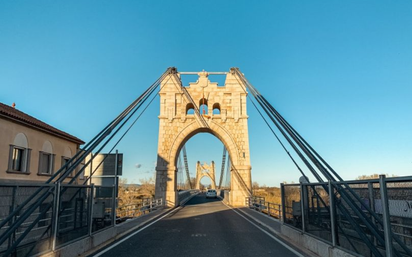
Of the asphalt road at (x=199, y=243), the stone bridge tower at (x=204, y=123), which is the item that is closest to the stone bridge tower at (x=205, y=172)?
the stone bridge tower at (x=204, y=123)

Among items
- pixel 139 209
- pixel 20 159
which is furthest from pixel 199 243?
pixel 20 159

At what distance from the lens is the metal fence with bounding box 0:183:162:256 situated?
5.45m

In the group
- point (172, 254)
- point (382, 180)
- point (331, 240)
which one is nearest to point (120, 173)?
point (172, 254)

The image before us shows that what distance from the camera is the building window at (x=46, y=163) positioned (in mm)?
19609

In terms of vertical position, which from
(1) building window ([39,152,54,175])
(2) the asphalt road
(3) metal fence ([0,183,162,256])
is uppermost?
(1) building window ([39,152,54,175])

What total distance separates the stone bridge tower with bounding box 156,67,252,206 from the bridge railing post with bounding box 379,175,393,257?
2235 centimetres

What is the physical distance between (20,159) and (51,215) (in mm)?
13570

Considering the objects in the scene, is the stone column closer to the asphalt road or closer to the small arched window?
the asphalt road

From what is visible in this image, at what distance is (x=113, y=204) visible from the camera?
10.8 m

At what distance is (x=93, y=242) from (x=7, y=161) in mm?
10827

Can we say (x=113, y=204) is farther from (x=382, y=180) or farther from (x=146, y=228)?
(x=382, y=180)

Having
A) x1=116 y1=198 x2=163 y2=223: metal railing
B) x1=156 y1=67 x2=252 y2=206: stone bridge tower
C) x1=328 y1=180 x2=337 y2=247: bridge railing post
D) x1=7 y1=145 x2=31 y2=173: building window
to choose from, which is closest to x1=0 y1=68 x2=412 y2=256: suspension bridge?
x1=328 y1=180 x2=337 y2=247: bridge railing post

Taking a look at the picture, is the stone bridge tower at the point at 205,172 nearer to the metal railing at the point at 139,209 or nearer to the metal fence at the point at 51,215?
the metal railing at the point at 139,209

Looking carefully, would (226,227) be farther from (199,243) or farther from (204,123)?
(204,123)
